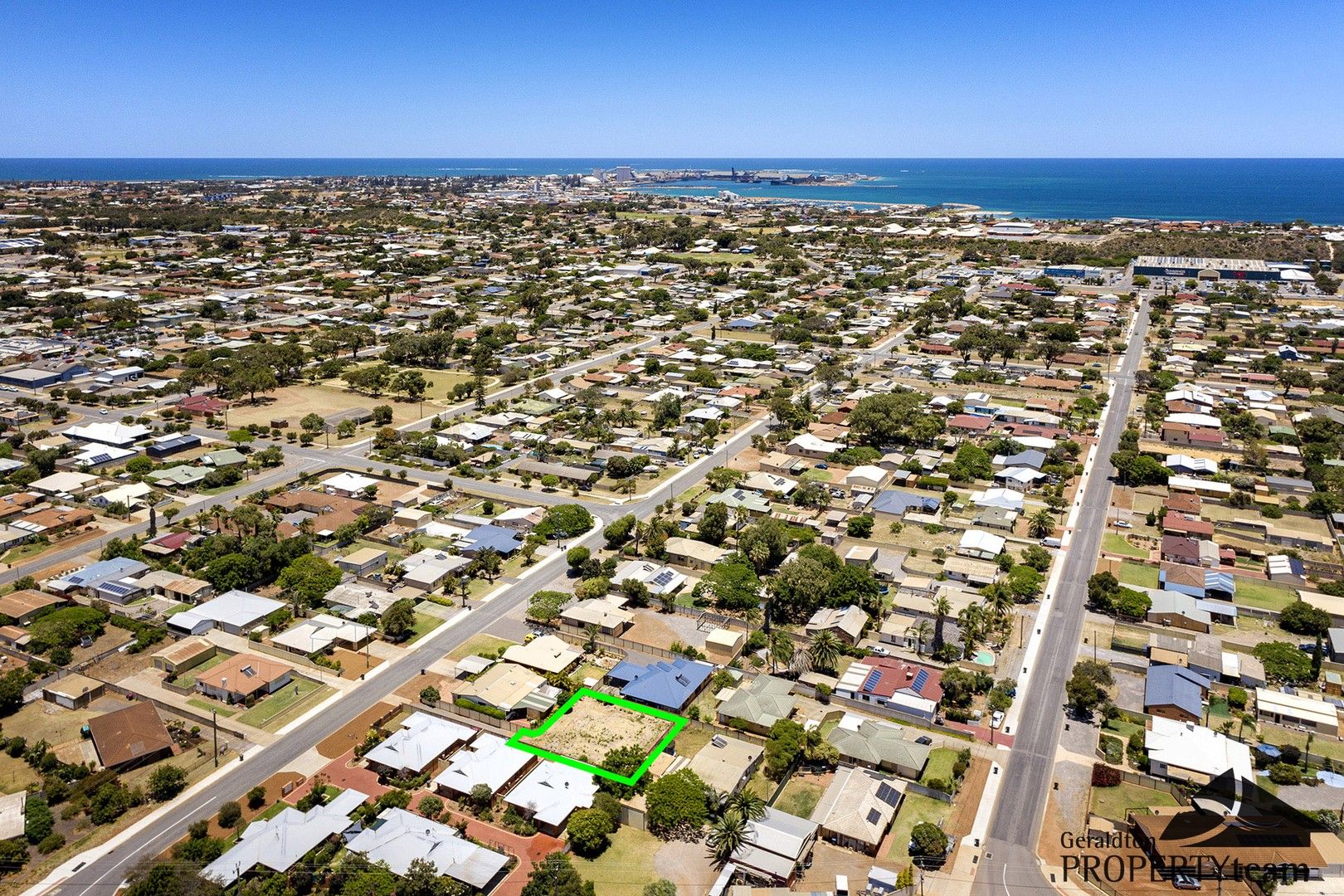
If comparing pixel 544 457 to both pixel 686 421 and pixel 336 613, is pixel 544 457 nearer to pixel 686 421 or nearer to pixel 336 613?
pixel 686 421

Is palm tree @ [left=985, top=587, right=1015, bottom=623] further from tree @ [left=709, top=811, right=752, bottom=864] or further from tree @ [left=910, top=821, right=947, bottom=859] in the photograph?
tree @ [left=709, top=811, right=752, bottom=864]

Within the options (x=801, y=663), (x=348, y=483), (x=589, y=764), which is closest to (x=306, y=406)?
(x=348, y=483)

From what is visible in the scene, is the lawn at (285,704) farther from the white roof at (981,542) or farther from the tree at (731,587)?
the white roof at (981,542)

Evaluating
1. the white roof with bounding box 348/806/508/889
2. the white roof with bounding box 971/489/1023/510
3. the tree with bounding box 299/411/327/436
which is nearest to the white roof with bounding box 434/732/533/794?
the white roof with bounding box 348/806/508/889

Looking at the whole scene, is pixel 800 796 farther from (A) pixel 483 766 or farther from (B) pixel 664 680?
(A) pixel 483 766

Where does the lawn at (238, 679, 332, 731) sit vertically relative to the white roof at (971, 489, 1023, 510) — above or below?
below

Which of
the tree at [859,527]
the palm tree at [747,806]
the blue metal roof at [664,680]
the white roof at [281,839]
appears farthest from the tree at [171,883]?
the tree at [859,527]
